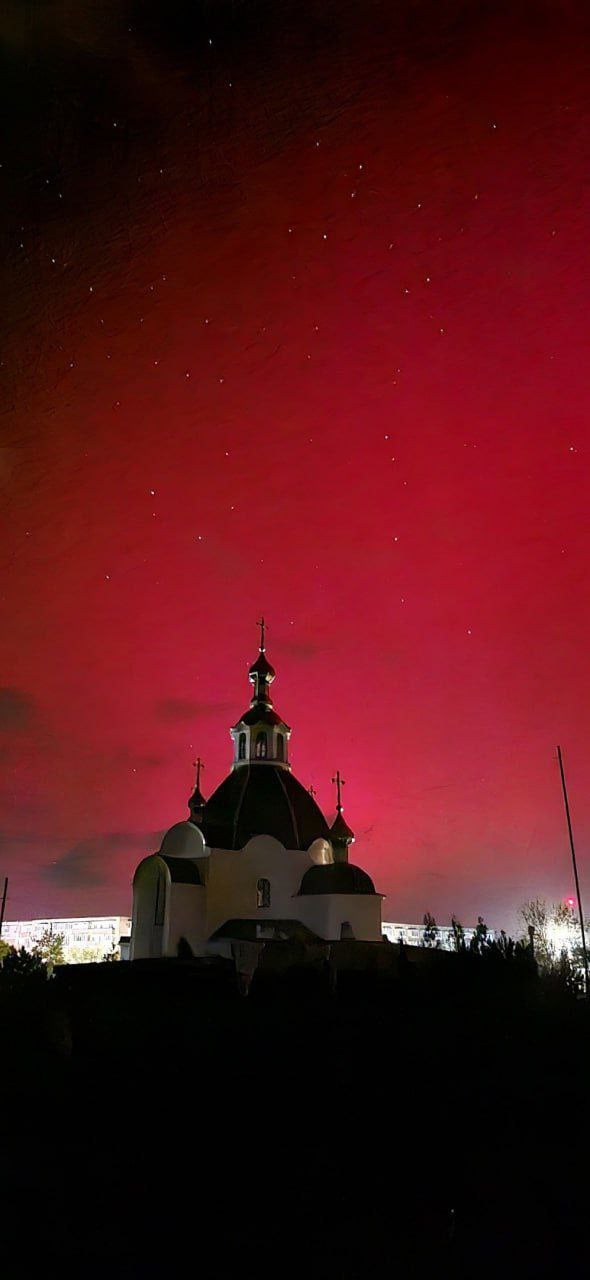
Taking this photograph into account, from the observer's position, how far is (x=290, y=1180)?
35.2ft

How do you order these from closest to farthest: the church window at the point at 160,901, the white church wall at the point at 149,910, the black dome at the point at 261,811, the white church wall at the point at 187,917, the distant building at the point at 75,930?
the white church wall at the point at 187,917 < the white church wall at the point at 149,910 < the church window at the point at 160,901 < the black dome at the point at 261,811 < the distant building at the point at 75,930

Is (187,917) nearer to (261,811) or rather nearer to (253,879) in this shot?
(253,879)

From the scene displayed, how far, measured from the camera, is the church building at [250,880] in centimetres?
3681

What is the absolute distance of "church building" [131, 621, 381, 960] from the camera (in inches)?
1449

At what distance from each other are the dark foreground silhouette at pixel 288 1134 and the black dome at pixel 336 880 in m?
22.5

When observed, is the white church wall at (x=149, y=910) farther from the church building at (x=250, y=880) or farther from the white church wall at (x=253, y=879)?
the white church wall at (x=253, y=879)

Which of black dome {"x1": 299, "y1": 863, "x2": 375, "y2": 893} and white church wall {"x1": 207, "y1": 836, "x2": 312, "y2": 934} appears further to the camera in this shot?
black dome {"x1": 299, "y1": 863, "x2": 375, "y2": 893}

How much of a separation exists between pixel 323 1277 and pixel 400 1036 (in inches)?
193

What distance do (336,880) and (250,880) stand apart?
3.89 m

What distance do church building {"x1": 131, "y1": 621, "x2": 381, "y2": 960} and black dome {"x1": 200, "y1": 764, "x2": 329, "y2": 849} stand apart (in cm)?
5

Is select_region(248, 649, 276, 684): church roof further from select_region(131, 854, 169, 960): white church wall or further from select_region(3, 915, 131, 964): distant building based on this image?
select_region(3, 915, 131, 964): distant building

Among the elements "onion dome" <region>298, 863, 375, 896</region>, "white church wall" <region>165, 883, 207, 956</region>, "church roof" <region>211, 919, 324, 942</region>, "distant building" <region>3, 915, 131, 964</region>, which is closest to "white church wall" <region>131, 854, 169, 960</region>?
"white church wall" <region>165, 883, 207, 956</region>

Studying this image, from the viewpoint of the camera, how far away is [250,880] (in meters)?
38.9

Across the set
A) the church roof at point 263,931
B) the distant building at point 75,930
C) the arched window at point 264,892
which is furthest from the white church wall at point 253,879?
the distant building at point 75,930
